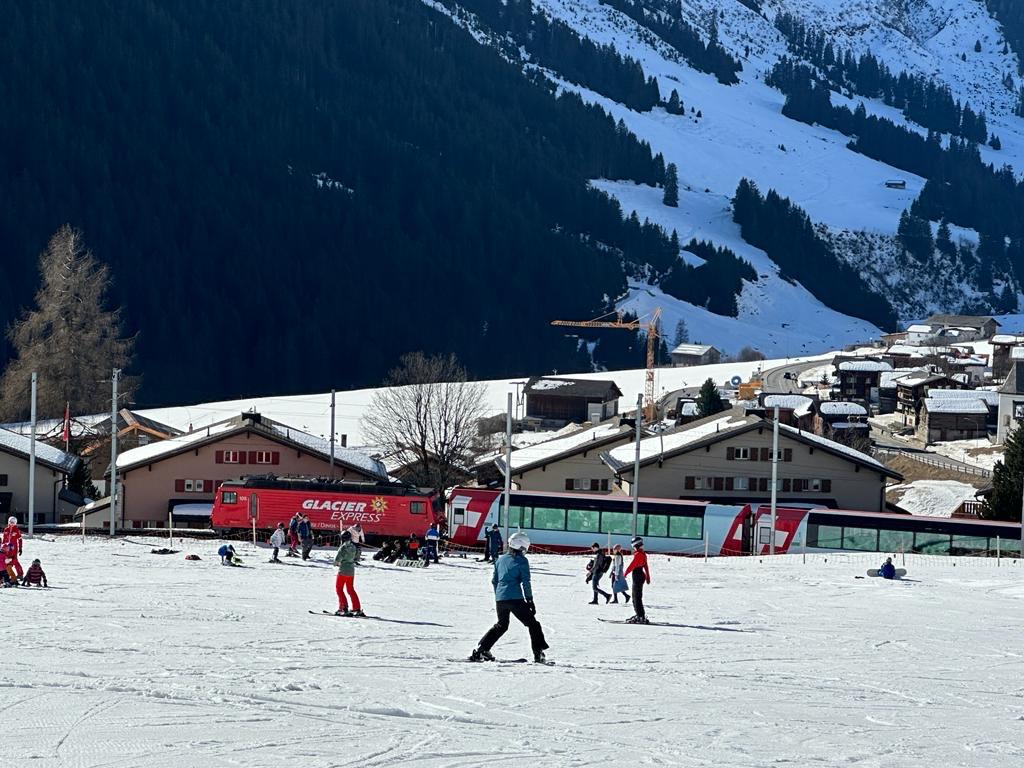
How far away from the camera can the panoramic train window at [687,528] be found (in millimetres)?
38031

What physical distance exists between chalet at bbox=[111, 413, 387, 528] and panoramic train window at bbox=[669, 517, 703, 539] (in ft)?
41.2

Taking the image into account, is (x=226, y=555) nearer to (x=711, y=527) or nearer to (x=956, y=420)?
(x=711, y=527)

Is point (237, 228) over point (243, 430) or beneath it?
over

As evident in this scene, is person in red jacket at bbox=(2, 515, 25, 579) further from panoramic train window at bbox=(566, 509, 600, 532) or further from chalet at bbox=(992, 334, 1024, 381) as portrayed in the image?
chalet at bbox=(992, 334, 1024, 381)

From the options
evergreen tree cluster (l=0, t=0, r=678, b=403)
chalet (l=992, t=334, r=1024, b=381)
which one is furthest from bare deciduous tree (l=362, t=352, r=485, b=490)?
evergreen tree cluster (l=0, t=0, r=678, b=403)

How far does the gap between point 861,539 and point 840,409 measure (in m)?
52.1

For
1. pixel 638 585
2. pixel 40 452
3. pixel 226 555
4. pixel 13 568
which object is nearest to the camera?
pixel 638 585

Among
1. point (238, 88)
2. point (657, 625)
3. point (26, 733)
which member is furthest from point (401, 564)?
point (238, 88)

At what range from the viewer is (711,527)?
3781cm

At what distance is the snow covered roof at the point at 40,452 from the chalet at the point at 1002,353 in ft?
295

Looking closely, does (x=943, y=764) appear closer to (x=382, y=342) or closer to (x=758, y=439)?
(x=758, y=439)

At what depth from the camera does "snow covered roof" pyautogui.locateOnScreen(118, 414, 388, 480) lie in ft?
151

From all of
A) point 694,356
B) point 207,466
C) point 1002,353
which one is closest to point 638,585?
point 207,466

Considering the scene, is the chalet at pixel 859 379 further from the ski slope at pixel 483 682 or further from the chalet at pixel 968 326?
the ski slope at pixel 483 682
